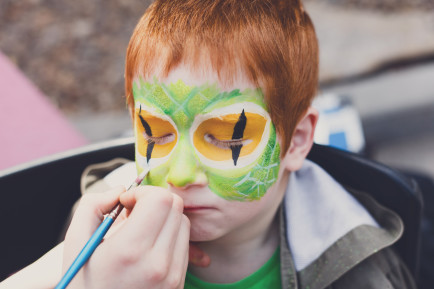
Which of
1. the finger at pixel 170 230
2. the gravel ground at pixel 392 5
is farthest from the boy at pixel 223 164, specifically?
the gravel ground at pixel 392 5

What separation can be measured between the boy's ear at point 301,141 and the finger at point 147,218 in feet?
1.01

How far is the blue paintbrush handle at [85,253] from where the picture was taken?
56cm

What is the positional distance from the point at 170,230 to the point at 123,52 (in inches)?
73.3

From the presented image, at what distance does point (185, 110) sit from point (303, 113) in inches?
10.2

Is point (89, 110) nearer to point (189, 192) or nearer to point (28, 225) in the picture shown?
point (28, 225)

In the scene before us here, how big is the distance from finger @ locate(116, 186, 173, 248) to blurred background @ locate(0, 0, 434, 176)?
154cm

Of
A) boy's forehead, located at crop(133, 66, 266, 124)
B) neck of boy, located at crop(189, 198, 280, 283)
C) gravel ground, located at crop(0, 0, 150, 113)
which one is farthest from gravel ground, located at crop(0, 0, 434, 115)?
boy's forehead, located at crop(133, 66, 266, 124)

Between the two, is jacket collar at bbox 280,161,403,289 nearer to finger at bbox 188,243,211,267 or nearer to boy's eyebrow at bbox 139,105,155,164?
finger at bbox 188,243,211,267

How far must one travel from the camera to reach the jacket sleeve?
815 millimetres

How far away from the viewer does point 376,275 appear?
820 mm

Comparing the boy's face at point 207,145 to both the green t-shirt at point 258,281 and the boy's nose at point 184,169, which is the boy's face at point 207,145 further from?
the green t-shirt at point 258,281

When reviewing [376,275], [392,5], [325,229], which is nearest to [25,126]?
[325,229]

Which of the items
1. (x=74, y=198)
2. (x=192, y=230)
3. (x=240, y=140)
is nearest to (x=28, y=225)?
(x=74, y=198)

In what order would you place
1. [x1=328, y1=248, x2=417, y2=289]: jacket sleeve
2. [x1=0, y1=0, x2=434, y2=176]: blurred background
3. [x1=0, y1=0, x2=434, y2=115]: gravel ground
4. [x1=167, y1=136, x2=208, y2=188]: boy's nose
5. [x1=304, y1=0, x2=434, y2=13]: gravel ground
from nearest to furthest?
[x1=167, y1=136, x2=208, y2=188]: boy's nose → [x1=328, y1=248, x2=417, y2=289]: jacket sleeve → [x1=0, y1=0, x2=434, y2=176]: blurred background → [x1=0, y1=0, x2=434, y2=115]: gravel ground → [x1=304, y1=0, x2=434, y2=13]: gravel ground
